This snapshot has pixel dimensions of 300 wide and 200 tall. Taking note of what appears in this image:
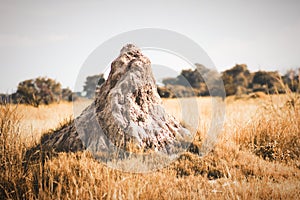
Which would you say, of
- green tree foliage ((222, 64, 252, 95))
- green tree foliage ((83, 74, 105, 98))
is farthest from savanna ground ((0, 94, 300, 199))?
green tree foliage ((222, 64, 252, 95))

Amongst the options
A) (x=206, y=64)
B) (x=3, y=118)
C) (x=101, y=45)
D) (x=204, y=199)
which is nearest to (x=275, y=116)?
(x=206, y=64)

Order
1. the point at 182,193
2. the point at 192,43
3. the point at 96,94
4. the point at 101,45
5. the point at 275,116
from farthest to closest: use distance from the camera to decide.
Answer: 1. the point at 275,116
2. the point at 96,94
3. the point at 192,43
4. the point at 101,45
5. the point at 182,193

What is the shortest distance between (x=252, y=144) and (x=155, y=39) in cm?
238

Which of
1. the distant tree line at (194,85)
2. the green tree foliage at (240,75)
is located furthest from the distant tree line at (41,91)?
the green tree foliage at (240,75)

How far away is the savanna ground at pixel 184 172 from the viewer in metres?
2.98

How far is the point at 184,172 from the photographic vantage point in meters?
3.91

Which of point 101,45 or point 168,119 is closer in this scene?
point 101,45

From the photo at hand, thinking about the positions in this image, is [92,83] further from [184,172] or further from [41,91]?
[41,91]

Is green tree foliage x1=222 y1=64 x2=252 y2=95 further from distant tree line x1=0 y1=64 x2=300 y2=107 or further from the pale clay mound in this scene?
the pale clay mound

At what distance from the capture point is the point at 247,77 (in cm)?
2952

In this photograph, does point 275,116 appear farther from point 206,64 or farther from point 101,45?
point 101,45

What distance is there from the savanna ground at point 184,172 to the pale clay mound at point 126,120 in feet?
1.02

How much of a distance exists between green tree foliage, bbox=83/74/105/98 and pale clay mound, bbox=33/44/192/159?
0.83 feet

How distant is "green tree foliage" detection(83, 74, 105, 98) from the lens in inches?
195
